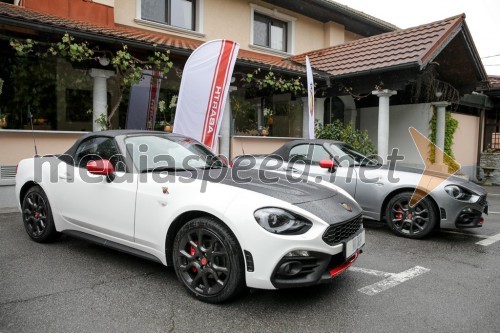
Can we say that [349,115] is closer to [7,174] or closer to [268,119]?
[268,119]

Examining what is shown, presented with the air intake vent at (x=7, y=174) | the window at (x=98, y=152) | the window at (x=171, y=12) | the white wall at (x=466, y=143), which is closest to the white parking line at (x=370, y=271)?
the window at (x=98, y=152)

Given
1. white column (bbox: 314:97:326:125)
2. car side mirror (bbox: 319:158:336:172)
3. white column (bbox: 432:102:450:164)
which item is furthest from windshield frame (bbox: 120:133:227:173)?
white column (bbox: 432:102:450:164)

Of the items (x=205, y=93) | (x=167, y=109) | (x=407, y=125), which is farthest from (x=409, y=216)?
(x=407, y=125)

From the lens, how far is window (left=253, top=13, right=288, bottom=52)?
13.5 m

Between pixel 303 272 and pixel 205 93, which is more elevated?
pixel 205 93

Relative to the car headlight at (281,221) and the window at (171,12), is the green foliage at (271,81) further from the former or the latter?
the car headlight at (281,221)

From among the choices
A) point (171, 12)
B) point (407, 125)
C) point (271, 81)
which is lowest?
point (407, 125)

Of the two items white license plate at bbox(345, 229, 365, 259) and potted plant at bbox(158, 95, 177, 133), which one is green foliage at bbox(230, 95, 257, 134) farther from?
white license plate at bbox(345, 229, 365, 259)

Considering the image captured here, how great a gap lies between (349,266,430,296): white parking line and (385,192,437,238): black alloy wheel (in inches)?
48.7

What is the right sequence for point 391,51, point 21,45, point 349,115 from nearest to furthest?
point 21,45 → point 391,51 → point 349,115

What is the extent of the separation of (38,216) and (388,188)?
4655mm

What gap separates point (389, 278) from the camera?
3617 mm

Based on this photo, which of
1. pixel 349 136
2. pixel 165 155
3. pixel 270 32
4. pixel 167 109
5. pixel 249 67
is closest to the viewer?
pixel 165 155

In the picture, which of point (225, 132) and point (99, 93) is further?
point (225, 132)
